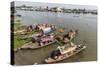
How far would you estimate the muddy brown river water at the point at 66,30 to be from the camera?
5.85ft

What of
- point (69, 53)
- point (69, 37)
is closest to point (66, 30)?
point (69, 37)

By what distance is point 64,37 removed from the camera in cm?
193

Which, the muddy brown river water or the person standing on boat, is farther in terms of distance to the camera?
the person standing on boat

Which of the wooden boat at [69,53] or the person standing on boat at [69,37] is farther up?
the person standing on boat at [69,37]

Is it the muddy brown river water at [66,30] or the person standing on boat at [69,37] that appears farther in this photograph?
the person standing on boat at [69,37]

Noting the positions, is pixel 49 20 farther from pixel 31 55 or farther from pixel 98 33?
pixel 98 33

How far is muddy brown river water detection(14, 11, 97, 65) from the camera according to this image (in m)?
1.78

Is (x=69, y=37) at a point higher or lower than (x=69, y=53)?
higher

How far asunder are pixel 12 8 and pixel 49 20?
1.21ft

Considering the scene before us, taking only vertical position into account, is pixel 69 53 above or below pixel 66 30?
below

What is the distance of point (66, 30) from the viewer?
1.94 meters

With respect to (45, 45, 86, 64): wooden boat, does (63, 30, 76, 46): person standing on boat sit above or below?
above

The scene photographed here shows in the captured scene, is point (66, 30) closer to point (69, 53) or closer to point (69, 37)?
point (69, 37)
